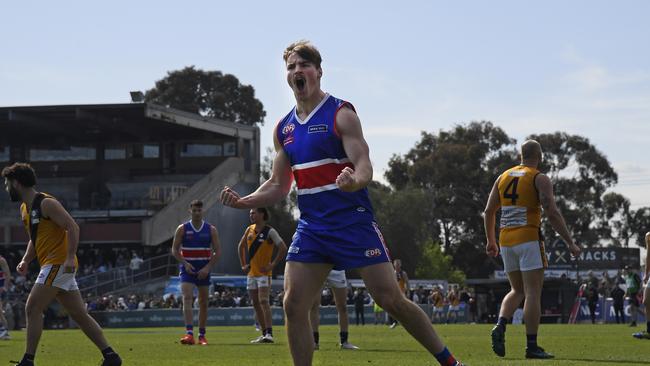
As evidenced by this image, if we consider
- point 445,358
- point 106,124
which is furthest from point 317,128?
point 106,124

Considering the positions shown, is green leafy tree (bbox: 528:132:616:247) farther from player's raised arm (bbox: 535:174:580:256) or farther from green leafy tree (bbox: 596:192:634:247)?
player's raised arm (bbox: 535:174:580:256)

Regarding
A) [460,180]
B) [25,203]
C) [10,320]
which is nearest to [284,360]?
[25,203]

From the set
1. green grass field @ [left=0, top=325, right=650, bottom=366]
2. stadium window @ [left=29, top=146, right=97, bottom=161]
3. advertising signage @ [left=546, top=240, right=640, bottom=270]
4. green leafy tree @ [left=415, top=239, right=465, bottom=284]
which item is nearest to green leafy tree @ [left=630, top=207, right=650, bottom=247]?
green leafy tree @ [left=415, top=239, right=465, bottom=284]

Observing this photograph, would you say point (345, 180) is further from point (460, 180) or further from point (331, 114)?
point (460, 180)

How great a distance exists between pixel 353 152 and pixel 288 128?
2.37 ft

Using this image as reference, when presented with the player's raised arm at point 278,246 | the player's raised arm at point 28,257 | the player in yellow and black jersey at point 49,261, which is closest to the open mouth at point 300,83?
the player in yellow and black jersey at point 49,261

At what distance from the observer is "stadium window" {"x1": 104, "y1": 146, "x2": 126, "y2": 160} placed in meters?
73.8

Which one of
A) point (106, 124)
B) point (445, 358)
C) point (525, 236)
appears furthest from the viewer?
point (106, 124)

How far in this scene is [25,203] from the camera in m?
12.1

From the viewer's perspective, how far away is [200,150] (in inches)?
2926

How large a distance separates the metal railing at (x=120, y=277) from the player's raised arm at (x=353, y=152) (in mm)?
45421

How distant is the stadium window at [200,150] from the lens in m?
74.2

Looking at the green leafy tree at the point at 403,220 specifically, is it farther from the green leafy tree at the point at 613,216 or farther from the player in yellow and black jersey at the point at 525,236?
the player in yellow and black jersey at the point at 525,236

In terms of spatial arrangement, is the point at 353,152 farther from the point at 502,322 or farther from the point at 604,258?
the point at 604,258
